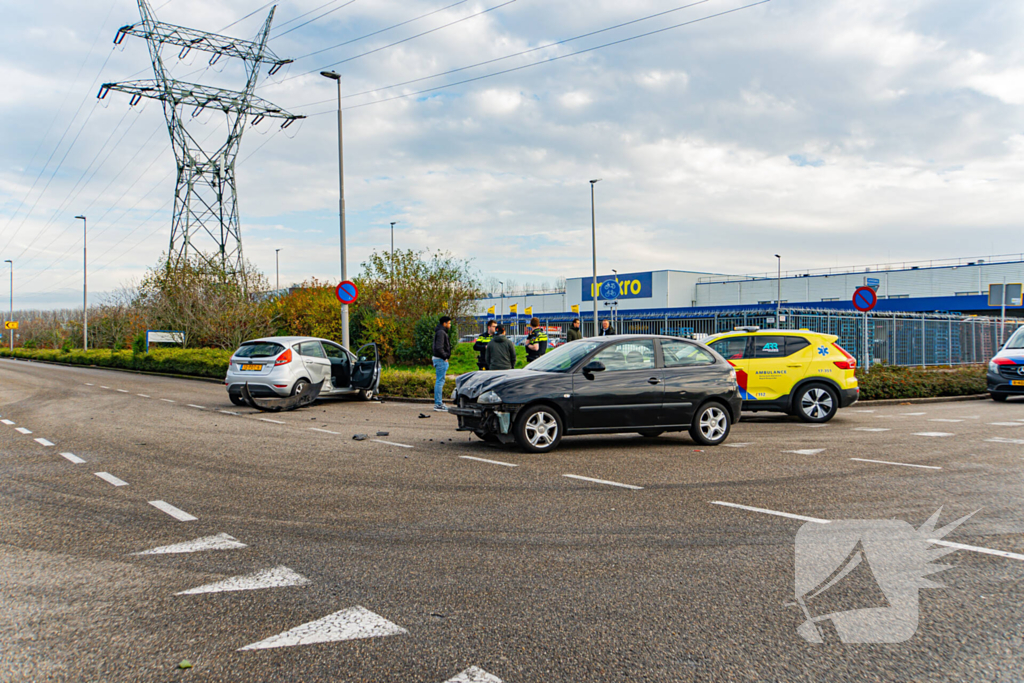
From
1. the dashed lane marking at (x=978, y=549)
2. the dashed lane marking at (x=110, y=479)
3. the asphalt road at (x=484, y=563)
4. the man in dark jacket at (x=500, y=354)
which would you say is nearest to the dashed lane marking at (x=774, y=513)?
the asphalt road at (x=484, y=563)

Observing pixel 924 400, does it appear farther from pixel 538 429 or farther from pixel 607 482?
pixel 607 482

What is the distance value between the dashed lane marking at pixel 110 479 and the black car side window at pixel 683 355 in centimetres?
658

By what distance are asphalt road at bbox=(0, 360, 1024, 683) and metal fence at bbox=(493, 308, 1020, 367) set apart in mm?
15211

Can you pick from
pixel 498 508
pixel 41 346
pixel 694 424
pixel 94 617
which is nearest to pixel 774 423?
pixel 694 424

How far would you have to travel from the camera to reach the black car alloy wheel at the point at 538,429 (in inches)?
364

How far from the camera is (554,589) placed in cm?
423

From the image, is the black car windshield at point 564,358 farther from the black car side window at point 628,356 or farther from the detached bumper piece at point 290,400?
the detached bumper piece at point 290,400

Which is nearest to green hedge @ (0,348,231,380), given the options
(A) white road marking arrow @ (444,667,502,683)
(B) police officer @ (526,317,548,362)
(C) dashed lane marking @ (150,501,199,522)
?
(B) police officer @ (526,317,548,362)

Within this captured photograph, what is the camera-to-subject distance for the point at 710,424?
10094 millimetres

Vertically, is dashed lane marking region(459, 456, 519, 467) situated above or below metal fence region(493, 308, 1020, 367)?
A: below

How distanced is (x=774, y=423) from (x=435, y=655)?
36.2 feet

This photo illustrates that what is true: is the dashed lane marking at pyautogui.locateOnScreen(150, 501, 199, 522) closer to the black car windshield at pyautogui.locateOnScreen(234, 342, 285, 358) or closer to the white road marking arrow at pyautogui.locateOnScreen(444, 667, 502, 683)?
the white road marking arrow at pyautogui.locateOnScreen(444, 667, 502, 683)

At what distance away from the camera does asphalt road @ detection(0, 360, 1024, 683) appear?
10.9ft

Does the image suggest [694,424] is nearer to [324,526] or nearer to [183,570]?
[324,526]
